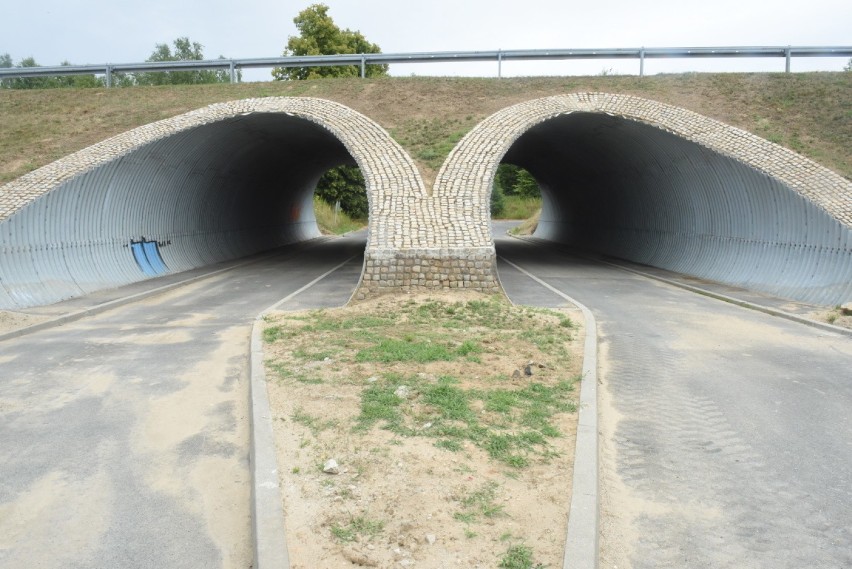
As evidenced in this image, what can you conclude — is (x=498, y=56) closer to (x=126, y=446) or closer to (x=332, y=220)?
(x=126, y=446)

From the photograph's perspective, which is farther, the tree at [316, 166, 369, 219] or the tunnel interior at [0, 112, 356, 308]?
the tree at [316, 166, 369, 219]

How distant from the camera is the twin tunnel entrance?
1398 cm

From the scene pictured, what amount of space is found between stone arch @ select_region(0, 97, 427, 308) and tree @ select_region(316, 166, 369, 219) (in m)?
28.1

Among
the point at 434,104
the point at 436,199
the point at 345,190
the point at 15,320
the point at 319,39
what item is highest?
the point at 319,39

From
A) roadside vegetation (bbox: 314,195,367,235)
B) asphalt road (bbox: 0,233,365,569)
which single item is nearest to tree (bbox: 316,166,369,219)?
roadside vegetation (bbox: 314,195,367,235)

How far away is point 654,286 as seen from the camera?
17.1m

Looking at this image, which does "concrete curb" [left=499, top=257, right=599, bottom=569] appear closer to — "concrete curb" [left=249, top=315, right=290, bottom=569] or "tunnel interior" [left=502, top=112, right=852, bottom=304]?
"concrete curb" [left=249, top=315, right=290, bottom=569]

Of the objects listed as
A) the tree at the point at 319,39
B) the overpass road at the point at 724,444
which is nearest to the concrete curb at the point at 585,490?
the overpass road at the point at 724,444

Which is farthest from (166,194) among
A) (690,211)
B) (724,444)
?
(724,444)

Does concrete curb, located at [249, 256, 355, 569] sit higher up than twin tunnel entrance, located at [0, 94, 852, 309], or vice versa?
twin tunnel entrance, located at [0, 94, 852, 309]

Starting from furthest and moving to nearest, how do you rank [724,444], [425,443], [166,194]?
[166,194] < [724,444] < [425,443]

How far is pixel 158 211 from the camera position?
19172 millimetres

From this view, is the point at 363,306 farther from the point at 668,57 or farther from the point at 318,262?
the point at 668,57

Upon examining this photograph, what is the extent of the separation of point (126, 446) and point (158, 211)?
47.2 ft
